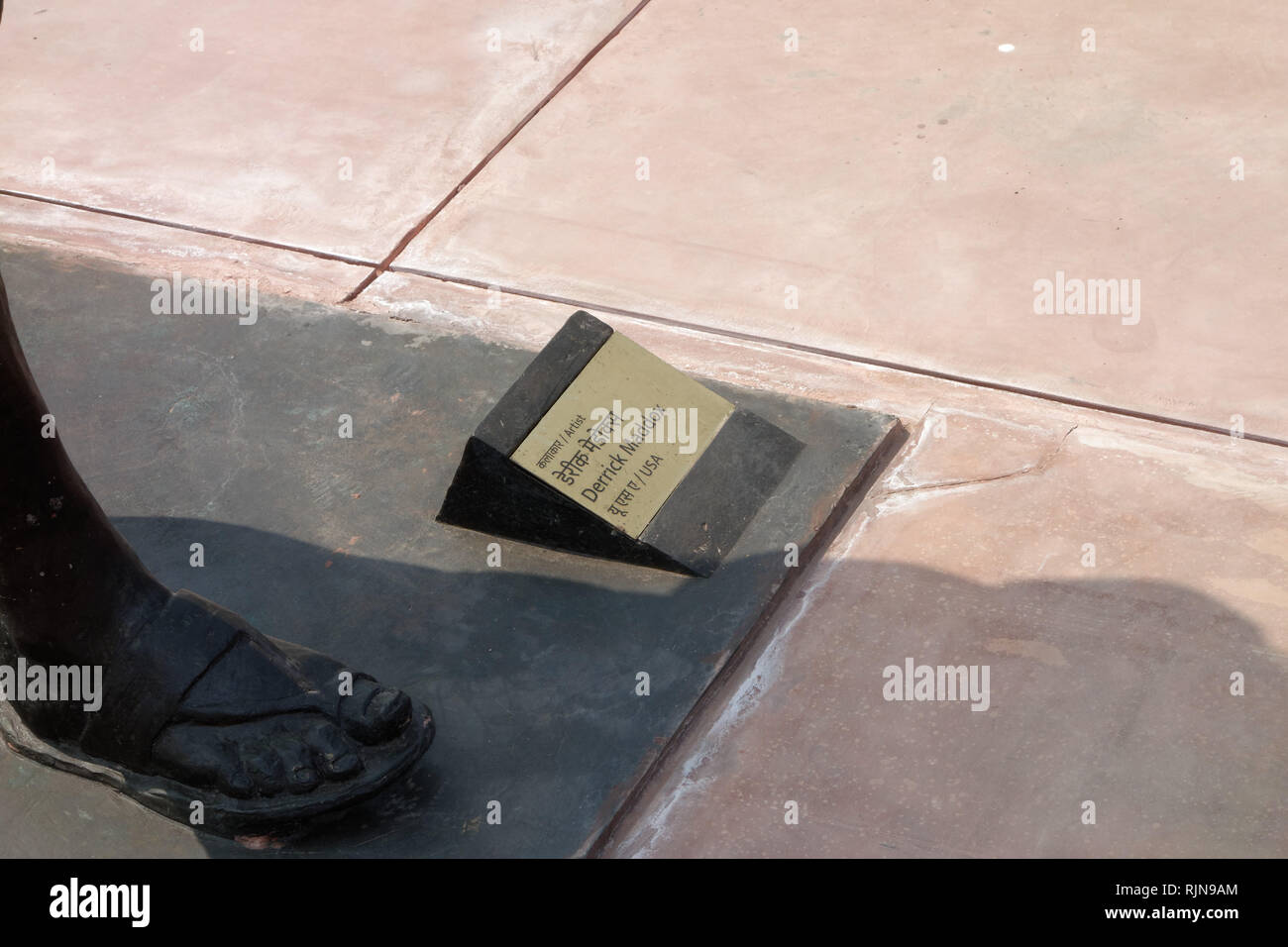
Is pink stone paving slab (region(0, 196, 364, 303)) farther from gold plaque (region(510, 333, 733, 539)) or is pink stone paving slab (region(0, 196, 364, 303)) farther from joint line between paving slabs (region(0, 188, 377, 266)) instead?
gold plaque (region(510, 333, 733, 539))

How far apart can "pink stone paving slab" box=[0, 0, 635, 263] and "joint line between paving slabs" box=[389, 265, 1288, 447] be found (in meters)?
0.29

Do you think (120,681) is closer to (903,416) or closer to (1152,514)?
(903,416)

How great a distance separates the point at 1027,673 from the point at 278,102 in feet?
7.97

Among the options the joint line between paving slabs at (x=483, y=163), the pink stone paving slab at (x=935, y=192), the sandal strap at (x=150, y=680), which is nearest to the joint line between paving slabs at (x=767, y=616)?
the pink stone paving slab at (x=935, y=192)

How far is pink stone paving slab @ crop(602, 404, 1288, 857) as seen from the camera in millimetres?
1767

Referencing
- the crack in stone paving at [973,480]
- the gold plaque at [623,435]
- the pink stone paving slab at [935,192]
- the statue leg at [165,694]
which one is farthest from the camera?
the pink stone paving slab at [935,192]

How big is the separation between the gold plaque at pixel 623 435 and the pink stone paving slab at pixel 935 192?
47cm

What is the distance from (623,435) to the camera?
2.19m

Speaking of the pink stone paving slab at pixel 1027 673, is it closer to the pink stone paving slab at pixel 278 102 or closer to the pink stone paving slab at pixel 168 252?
the pink stone paving slab at pixel 168 252

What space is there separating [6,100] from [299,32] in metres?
0.78

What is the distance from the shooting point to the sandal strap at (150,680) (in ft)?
5.78

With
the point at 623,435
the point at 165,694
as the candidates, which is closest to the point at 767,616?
the point at 623,435

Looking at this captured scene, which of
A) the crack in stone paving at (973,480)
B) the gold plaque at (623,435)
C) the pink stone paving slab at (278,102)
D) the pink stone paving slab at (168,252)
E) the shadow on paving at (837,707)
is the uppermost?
the pink stone paving slab at (278,102)

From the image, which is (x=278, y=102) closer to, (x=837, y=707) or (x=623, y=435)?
(x=623, y=435)
